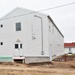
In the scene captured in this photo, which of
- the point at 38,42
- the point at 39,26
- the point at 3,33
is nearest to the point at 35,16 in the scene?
the point at 39,26

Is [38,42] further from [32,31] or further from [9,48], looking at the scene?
[9,48]

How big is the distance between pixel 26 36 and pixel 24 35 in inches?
15.1

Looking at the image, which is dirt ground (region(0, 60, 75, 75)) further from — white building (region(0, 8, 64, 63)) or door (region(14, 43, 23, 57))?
door (region(14, 43, 23, 57))

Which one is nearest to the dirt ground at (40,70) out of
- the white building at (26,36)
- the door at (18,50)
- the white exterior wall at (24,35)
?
the white building at (26,36)

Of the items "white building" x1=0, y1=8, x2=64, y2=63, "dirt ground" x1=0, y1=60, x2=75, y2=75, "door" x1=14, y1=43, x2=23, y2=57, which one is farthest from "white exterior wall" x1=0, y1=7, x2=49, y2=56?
"dirt ground" x1=0, y1=60, x2=75, y2=75

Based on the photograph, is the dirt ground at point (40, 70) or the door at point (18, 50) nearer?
the dirt ground at point (40, 70)

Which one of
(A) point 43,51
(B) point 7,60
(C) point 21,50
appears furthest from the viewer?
(C) point 21,50

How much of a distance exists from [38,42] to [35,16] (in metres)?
3.46

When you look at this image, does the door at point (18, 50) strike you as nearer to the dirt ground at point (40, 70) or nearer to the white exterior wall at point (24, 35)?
the white exterior wall at point (24, 35)

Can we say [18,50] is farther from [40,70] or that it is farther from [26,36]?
[40,70]

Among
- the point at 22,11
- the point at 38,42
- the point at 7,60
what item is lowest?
the point at 7,60

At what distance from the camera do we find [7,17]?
29.5 m

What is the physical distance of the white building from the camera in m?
25.8

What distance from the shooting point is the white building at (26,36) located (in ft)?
84.8
